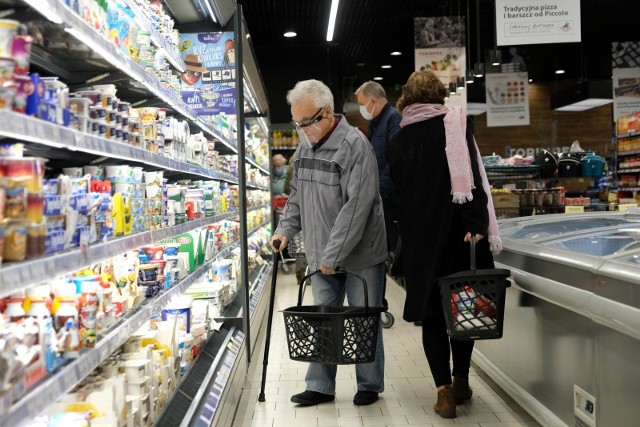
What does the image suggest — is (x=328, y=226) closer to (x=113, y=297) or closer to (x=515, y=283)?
(x=515, y=283)

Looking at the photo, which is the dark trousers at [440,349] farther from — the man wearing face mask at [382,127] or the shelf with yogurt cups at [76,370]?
the man wearing face mask at [382,127]

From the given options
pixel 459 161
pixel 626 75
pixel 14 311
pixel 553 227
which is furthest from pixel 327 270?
pixel 626 75

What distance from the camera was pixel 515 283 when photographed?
352 cm

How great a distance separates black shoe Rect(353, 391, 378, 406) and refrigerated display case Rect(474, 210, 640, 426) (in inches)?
29.9

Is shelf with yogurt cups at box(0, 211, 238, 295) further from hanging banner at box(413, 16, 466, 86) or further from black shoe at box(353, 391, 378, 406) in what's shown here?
hanging banner at box(413, 16, 466, 86)

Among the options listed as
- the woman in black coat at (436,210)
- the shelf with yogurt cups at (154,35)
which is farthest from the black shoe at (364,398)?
the shelf with yogurt cups at (154,35)

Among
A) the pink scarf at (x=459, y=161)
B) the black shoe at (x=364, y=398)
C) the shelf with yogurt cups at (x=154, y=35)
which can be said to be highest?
the shelf with yogurt cups at (x=154, y=35)

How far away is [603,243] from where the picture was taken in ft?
9.62

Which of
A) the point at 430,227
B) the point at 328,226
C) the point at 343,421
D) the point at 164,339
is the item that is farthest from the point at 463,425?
the point at 164,339

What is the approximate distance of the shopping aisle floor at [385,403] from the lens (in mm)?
3529

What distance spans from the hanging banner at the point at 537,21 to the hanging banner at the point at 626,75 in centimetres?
745

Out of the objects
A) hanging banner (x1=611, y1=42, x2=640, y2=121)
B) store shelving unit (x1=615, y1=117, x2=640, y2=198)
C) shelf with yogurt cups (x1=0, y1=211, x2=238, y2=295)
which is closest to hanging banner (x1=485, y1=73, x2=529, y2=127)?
hanging banner (x1=611, y1=42, x2=640, y2=121)

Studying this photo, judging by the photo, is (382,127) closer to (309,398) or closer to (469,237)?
(469,237)

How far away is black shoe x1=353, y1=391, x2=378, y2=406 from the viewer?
3.78 m
